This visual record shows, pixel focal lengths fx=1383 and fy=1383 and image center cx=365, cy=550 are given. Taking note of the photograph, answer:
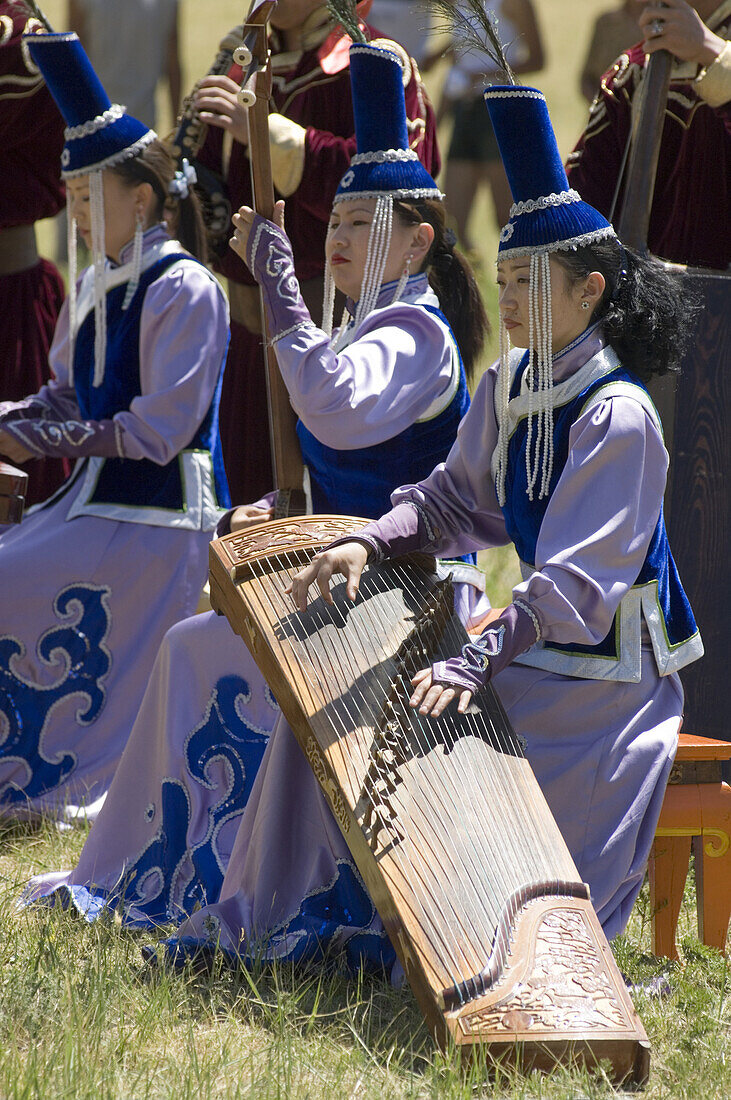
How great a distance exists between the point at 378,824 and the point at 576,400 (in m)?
0.86

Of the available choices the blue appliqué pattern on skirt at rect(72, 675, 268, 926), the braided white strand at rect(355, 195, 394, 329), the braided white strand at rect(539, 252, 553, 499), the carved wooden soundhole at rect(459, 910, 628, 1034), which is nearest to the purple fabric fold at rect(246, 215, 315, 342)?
the braided white strand at rect(355, 195, 394, 329)

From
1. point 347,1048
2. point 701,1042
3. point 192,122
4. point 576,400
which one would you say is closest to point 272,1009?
point 347,1048

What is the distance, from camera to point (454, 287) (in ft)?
10.4

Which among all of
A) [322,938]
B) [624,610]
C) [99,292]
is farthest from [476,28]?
[322,938]

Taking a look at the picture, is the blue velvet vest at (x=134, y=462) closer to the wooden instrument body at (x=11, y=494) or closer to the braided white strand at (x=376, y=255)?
the wooden instrument body at (x=11, y=494)

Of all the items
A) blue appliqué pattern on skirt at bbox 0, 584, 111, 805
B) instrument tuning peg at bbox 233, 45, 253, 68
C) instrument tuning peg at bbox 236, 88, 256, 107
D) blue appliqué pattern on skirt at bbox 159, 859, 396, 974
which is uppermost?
instrument tuning peg at bbox 233, 45, 253, 68

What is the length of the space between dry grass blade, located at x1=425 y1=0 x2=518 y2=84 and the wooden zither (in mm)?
912

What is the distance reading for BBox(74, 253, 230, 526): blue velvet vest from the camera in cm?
366

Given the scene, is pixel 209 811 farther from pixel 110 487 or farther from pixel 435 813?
pixel 110 487

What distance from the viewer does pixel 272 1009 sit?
7.59ft

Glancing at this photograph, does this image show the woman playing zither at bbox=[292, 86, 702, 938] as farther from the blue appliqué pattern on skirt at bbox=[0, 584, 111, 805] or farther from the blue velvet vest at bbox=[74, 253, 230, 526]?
the blue appliqué pattern on skirt at bbox=[0, 584, 111, 805]

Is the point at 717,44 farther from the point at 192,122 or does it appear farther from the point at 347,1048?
the point at 347,1048

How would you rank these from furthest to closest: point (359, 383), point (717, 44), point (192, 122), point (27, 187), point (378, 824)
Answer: point (27, 187) → point (192, 122) → point (717, 44) → point (359, 383) → point (378, 824)

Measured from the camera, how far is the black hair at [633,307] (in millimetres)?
2432
